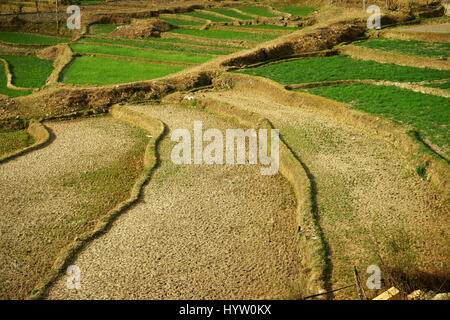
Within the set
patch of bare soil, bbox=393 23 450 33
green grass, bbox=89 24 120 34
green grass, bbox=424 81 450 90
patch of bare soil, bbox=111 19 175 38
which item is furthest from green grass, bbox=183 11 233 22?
green grass, bbox=424 81 450 90

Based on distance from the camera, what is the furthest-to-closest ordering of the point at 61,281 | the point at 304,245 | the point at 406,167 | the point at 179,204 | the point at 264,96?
1. the point at 264,96
2. the point at 406,167
3. the point at 179,204
4. the point at 304,245
5. the point at 61,281

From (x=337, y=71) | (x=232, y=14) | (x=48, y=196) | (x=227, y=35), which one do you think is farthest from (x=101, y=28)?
(x=48, y=196)

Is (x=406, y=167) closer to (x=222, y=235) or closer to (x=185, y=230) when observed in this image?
(x=222, y=235)

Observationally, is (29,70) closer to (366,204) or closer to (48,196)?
(48,196)

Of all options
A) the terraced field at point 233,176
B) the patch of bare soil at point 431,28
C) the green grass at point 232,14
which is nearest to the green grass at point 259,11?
the green grass at point 232,14

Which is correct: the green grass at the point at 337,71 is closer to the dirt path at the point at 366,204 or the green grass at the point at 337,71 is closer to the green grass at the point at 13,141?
the dirt path at the point at 366,204

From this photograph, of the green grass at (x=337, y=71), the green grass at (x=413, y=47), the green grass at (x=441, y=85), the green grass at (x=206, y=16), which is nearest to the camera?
the green grass at (x=441, y=85)
